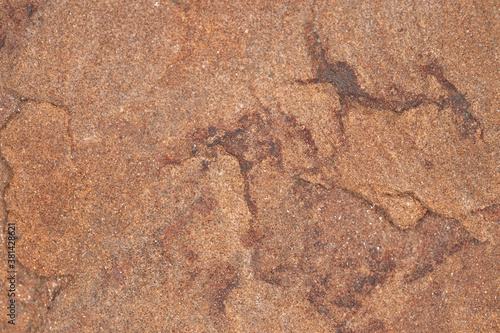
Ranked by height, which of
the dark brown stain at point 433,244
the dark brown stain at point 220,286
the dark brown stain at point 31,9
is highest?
the dark brown stain at point 31,9

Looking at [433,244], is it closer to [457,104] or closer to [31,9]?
[457,104]

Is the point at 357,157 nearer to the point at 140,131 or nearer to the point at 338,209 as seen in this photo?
the point at 338,209

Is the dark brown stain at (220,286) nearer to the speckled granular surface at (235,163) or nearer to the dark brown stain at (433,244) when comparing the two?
the speckled granular surface at (235,163)

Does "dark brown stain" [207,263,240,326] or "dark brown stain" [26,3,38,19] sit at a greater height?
"dark brown stain" [26,3,38,19]

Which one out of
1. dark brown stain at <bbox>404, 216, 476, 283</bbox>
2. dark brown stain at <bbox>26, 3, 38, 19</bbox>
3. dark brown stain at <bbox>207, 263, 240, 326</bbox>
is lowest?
dark brown stain at <bbox>207, 263, 240, 326</bbox>

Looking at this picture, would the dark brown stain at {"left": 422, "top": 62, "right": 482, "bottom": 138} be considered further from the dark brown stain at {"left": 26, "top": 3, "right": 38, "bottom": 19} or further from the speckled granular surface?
the dark brown stain at {"left": 26, "top": 3, "right": 38, "bottom": 19}

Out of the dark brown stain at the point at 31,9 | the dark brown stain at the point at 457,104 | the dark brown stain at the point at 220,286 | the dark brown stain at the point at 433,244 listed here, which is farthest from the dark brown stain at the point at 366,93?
the dark brown stain at the point at 31,9

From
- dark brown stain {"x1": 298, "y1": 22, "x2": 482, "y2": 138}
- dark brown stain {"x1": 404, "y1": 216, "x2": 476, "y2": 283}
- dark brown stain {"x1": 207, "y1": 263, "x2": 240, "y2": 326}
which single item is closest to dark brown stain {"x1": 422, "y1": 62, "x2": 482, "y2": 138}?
dark brown stain {"x1": 298, "y1": 22, "x2": 482, "y2": 138}

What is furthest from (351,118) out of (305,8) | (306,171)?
(305,8)
